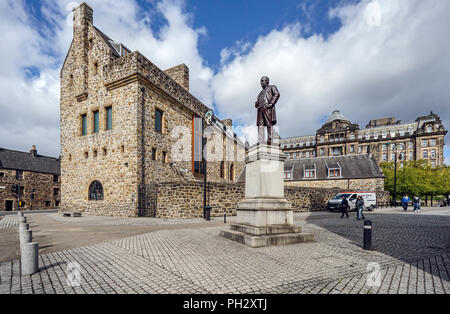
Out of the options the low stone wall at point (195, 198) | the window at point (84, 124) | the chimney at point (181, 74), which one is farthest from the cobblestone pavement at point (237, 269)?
the chimney at point (181, 74)

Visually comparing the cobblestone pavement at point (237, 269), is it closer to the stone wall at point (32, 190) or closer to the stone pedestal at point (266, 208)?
the stone pedestal at point (266, 208)

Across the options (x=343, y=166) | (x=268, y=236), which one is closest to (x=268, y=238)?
(x=268, y=236)

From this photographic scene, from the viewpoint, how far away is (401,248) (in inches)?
238

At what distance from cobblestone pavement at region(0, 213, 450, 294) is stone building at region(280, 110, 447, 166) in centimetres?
5998

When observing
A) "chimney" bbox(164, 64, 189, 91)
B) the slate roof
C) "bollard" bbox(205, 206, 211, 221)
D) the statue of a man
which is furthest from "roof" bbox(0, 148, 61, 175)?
the statue of a man

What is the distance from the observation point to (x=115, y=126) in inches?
626

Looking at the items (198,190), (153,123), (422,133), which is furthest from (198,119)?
(422,133)

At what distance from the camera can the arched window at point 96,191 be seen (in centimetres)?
1639

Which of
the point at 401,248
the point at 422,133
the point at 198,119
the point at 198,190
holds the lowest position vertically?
the point at 401,248

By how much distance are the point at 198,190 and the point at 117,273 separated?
10.0 meters

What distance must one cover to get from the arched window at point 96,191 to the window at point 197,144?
809cm
